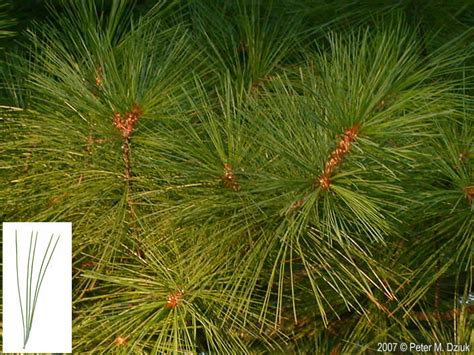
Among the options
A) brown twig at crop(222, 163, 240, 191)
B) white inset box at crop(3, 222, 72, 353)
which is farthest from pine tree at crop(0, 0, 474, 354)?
white inset box at crop(3, 222, 72, 353)

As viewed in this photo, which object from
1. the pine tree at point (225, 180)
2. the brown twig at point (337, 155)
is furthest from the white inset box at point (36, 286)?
the brown twig at point (337, 155)

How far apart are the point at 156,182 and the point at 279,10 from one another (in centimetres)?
51

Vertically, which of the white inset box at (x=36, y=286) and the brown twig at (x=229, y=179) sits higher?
the brown twig at (x=229, y=179)

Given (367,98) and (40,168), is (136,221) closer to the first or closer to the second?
(40,168)

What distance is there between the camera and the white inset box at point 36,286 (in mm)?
748

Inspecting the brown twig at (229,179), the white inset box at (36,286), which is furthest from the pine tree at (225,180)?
the white inset box at (36,286)

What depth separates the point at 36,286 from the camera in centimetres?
76

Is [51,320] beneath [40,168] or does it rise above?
beneath

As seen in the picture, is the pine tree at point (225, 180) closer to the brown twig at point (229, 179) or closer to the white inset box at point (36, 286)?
the brown twig at point (229, 179)

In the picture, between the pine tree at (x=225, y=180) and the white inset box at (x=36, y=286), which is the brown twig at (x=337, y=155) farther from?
the white inset box at (x=36, y=286)

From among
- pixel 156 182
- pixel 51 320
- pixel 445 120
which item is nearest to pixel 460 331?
pixel 445 120

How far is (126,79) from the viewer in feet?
2.86

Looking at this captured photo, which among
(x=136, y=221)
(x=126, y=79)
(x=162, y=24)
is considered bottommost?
(x=136, y=221)

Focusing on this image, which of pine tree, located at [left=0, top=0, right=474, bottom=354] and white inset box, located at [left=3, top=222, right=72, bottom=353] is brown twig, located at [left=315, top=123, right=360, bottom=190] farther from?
white inset box, located at [left=3, top=222, right=72, bottom=353]
